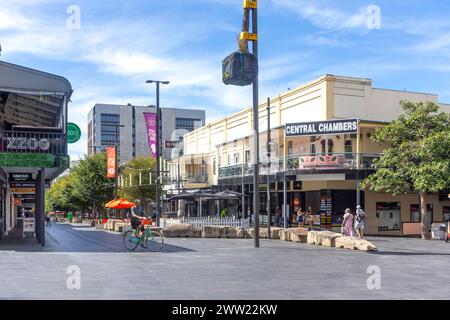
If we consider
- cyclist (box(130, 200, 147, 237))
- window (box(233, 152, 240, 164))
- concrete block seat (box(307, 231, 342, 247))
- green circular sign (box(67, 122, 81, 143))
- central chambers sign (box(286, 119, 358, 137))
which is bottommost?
concrete block seat (box(307, 231, 342, 247))

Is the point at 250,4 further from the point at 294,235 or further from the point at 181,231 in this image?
the point at 181,231

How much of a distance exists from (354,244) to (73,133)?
51.0 feet

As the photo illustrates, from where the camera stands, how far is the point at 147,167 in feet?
220

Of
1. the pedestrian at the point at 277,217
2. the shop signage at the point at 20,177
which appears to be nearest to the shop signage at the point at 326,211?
the pedestrian at the point at 277,217

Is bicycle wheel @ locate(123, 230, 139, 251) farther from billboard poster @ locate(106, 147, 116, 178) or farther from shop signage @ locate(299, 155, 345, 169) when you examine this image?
billboard poster @ locate(106, 147, 116, 178)

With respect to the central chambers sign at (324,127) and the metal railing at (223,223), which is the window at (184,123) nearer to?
the central chambers sign at (324,127)

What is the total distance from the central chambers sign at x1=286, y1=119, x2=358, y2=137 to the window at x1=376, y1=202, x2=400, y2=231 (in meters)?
5.85

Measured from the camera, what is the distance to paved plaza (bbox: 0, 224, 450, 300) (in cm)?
998

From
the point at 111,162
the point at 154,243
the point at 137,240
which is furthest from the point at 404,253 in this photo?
the point at 111,162

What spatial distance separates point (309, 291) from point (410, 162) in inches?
812

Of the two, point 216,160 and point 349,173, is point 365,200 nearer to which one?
point 349,173

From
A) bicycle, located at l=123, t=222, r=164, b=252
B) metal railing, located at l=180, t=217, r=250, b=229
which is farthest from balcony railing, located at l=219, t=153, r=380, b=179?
bicycle, located at l=123, t=222, r=164, b=252

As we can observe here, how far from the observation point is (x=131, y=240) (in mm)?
19391

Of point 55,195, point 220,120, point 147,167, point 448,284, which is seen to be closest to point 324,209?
point 220,120
